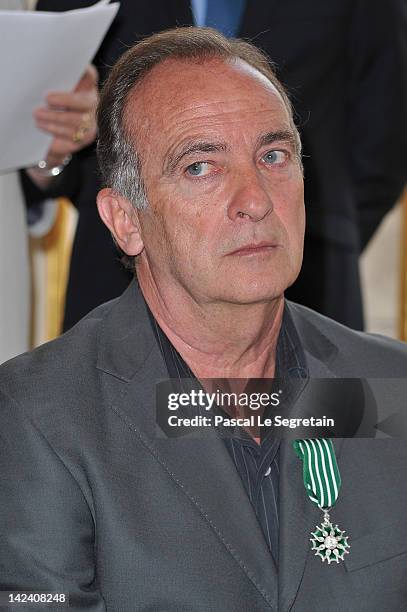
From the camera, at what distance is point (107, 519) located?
1.66 meters

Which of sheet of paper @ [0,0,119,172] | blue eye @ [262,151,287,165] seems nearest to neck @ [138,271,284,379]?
blue eye @ [262,151,287,165]

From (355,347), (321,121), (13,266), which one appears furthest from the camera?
(321,121)

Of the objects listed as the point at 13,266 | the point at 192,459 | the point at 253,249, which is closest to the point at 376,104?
A: the point at 13,266

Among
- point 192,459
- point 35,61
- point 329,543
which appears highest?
point 35,61

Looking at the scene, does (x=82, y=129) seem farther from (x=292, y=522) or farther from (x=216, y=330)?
(x=292, y=522)

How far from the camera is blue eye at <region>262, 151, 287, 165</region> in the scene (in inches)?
70.5

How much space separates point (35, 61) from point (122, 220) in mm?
669

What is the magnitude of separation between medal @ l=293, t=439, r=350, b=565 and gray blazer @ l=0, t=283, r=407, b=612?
13 mm

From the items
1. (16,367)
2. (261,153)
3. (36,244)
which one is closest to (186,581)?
(16,367)

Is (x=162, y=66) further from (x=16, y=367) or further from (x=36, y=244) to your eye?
(x=36, y=244)

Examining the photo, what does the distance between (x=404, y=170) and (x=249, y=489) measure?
1.75 metres

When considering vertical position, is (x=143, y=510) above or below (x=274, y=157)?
below

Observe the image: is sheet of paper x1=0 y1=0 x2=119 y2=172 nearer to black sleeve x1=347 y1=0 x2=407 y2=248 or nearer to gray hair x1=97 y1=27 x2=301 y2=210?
gray hair x1=97 y1=27 x2=301 y2=210

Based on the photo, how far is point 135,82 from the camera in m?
1.81
